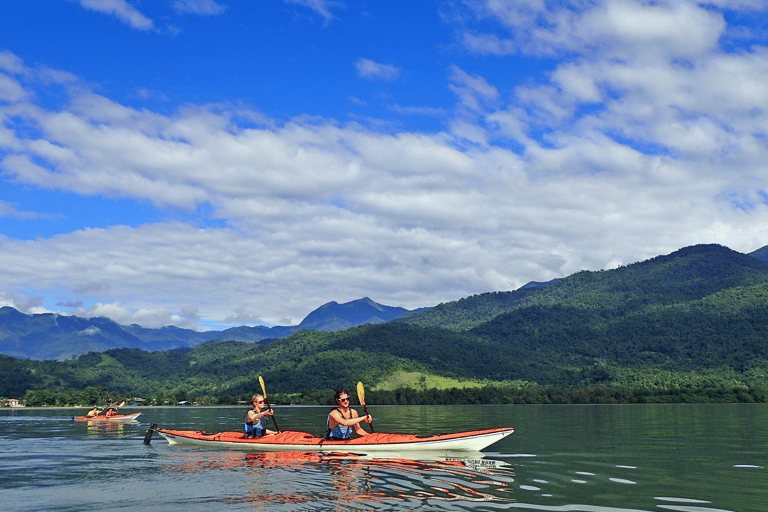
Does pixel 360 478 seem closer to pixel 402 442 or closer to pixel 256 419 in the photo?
pixel 402 442

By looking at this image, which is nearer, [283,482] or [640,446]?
[283,482]

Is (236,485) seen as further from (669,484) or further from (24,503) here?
(669,484)

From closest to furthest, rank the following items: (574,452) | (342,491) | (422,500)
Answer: (422,500) → (342,491) → (574,452)

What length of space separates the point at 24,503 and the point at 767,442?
47496 millimetres

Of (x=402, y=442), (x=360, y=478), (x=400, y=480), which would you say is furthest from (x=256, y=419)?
(x=400, y=480)

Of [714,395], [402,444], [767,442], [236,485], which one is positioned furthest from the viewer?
[714,395]

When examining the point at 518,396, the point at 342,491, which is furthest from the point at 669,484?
the point at 518,396

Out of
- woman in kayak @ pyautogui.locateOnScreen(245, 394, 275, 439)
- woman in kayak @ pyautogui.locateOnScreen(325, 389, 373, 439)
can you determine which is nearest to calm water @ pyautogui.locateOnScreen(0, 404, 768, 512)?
woman in kayak @ pyautogui.locateOnScreen(325, 389, 373, 439)

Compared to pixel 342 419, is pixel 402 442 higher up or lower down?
lower down

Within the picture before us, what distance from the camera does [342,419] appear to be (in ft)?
121

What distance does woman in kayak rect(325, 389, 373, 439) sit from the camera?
3622 centimetres

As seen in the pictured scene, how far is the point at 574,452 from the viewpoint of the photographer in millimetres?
40469

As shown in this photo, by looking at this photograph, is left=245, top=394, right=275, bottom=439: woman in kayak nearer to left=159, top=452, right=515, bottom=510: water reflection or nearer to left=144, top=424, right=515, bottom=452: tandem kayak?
left=159, top=452, right=515, bottom=510: water reflection

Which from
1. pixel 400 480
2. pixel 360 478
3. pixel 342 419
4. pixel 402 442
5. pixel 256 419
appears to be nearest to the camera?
pixel 400 480
